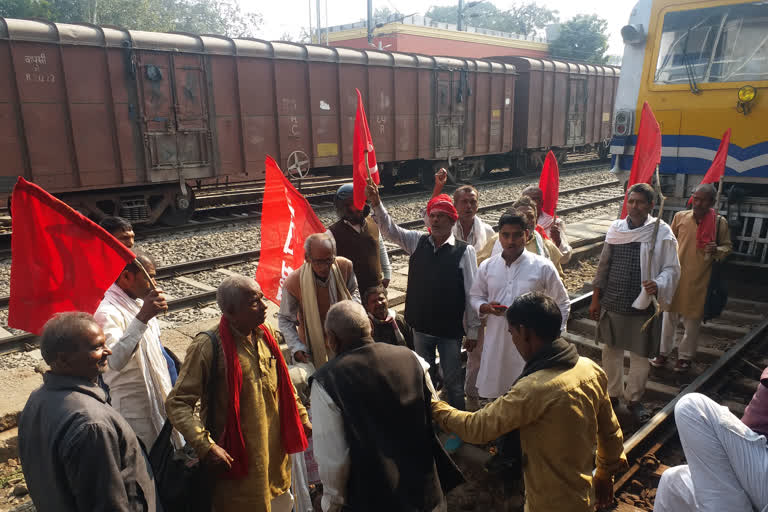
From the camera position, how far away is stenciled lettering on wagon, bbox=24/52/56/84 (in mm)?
9633

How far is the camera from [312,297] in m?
3.42

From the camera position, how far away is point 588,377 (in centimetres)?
230

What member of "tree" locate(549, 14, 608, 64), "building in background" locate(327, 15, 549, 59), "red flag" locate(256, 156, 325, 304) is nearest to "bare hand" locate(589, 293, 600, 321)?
"red flag" locate(256, 156, 325, 304)

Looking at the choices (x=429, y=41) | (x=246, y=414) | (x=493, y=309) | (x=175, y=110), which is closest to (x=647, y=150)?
(x=493, y=309)

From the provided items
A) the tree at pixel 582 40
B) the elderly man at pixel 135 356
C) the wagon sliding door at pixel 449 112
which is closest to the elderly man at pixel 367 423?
the elderly man at pixel 135 356

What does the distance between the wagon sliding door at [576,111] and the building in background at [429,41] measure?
60.6 ft

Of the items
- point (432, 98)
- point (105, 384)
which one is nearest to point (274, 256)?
point (105, 384)

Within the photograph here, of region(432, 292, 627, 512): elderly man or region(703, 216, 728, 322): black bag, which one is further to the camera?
region(703, 216, 728, 322): black bag

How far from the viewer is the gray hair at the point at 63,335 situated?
2029mm

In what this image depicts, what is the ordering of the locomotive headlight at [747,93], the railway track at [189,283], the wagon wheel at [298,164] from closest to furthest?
the railway track at [189,283], the locomotive headlight at [747,93], the wagon wheel at [298,164]

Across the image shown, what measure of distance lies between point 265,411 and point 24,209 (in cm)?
155

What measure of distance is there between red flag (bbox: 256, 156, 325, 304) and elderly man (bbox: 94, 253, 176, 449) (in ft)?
4.00

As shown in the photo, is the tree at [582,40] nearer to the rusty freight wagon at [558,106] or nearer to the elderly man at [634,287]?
the rusty freight wagon at [558,106]

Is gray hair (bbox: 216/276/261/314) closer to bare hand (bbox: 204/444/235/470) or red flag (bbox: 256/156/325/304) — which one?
bare hand (bbox: 204/444/235/470)
